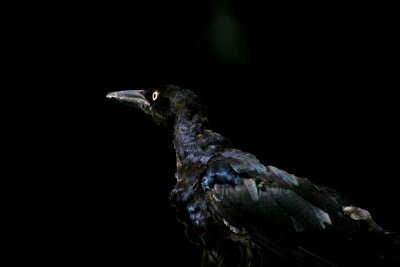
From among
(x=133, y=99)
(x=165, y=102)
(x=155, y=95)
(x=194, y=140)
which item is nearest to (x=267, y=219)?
(x=194, y=140)

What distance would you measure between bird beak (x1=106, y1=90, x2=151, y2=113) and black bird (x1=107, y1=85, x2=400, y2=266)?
786 millimetres

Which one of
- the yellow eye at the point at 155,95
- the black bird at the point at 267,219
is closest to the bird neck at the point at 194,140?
the black bird at the point at 267,219

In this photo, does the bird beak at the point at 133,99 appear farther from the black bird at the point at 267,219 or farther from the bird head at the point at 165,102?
the black bird at the point at 267,219

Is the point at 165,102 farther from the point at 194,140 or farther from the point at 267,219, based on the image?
the point at 267,219

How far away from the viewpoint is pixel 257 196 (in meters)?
2.59

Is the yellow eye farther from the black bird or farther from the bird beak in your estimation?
the black bird

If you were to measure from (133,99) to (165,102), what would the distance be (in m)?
0.30

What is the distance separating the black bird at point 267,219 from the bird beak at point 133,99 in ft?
2.58

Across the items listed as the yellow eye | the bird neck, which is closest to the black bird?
the bird neck

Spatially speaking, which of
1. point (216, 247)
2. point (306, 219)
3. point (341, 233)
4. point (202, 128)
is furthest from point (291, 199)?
point (202, 128)

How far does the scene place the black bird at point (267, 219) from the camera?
96.4 inches

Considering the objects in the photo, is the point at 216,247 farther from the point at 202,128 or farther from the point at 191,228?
the point at 202,128

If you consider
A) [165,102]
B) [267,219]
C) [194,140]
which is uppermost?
[165,102]

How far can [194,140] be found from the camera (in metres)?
3.07
